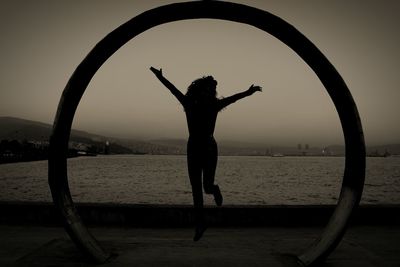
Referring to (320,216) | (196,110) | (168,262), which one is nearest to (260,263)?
(168,262)

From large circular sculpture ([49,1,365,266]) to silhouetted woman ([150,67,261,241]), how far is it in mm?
1012

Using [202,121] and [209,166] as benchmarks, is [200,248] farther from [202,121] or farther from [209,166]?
[202,121]

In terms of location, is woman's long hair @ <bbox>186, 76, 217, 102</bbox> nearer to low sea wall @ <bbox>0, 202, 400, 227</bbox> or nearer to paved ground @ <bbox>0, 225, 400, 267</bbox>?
paved ground @ <bbox>0, 225, 400, 267</bbox>

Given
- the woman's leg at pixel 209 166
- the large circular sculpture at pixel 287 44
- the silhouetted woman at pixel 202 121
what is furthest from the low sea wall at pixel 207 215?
the woman's leg at pixel 209 166

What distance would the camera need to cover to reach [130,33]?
579cm

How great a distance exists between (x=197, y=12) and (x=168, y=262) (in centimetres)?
376

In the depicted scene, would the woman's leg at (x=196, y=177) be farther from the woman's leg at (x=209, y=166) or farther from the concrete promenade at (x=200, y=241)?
the concrete promenade at (x=200, y=241)

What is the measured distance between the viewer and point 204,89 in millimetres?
5270

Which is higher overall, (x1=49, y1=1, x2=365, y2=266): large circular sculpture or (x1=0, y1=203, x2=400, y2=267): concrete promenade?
(x1=49, y1=1, x2=365, y2=266): large circular sculpture

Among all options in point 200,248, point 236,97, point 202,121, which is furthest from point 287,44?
point 200,248

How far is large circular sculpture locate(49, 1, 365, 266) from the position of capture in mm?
5609

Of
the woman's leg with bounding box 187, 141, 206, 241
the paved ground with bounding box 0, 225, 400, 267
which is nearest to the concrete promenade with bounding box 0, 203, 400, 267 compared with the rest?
the paved ground with bounding box 0, 225, 400, 267

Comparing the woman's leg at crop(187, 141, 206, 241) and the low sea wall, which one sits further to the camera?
the low sea wall

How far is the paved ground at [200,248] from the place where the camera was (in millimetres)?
5504
